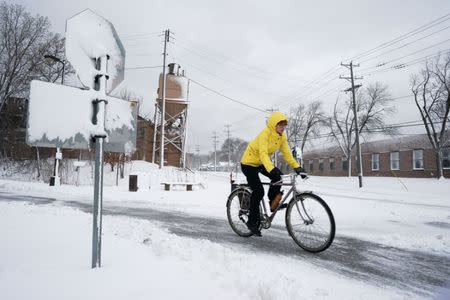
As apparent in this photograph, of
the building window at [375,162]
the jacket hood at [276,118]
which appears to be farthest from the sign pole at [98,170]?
the building window at [375,162]

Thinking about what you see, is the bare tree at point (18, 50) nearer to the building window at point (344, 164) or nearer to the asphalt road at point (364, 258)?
the asphalt road at point (364, 258)

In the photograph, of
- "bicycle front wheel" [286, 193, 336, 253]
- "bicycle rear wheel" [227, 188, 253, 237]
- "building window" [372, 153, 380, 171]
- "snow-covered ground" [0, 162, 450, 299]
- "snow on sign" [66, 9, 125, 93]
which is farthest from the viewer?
"building window" [372, 153, 380, 171]

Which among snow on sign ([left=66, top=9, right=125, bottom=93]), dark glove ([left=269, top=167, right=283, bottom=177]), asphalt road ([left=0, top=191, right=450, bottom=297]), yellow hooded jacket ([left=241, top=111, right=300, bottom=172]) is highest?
snow on sign ([left=66, top=9, right=125, bottom=93])

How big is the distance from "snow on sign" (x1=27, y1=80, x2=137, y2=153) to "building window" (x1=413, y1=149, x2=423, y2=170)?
42.2m

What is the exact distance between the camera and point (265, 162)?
15.4 ft

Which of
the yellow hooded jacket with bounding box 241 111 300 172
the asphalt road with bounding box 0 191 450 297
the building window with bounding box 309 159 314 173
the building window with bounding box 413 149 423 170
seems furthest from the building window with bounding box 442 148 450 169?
the yellow hooded jacket with bounding box 241 111 300 172

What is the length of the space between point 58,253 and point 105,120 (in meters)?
1.66

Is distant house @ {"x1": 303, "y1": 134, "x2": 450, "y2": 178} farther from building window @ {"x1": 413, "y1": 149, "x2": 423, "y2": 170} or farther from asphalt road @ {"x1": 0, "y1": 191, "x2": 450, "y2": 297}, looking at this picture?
asphalt road @ {"x1": 0, "y1": 191, "x2": 450, "y2": 297}

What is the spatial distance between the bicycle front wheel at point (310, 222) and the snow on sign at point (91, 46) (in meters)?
2.97

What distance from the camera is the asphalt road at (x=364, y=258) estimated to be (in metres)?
3.14

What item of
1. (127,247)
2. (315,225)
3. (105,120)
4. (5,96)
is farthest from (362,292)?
(5,96)

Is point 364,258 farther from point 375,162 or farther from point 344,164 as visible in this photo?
point 344,164

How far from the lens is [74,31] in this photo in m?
2.75

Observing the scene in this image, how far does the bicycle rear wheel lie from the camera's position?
5371 millimetres
